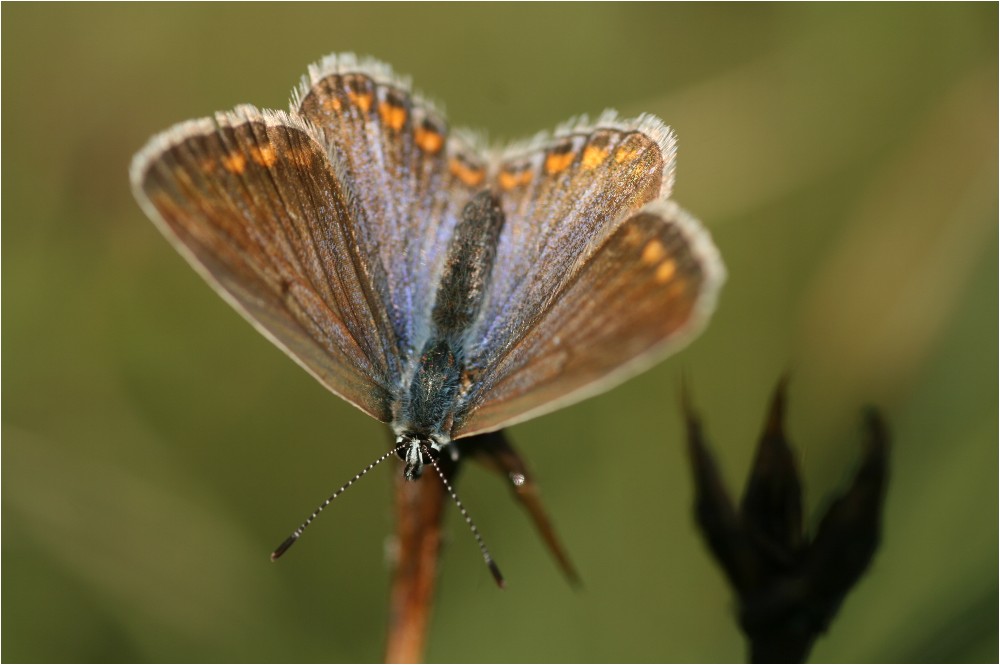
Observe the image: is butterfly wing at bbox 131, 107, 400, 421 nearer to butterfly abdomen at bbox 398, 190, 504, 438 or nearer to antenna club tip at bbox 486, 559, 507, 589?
butterfly abdomen at bbox 398, 190, 504, 438

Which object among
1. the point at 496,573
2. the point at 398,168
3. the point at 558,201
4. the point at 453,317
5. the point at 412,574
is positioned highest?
the point at 398,168

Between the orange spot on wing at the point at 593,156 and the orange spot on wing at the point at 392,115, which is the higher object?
the orange spot on wing at the point at 392,115

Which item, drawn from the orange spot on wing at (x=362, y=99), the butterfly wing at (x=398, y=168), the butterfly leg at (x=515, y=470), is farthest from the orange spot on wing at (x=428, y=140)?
the butterfly leg at (x=515, y=470)

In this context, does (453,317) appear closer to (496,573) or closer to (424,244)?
(424,244)

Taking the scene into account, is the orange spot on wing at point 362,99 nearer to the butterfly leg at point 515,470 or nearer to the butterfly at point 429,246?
the butterfly at point 429,246

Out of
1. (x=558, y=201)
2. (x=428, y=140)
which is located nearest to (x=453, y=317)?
(x=558, y=201)

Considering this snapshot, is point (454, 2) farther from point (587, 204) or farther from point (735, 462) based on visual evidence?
point (735, 462)

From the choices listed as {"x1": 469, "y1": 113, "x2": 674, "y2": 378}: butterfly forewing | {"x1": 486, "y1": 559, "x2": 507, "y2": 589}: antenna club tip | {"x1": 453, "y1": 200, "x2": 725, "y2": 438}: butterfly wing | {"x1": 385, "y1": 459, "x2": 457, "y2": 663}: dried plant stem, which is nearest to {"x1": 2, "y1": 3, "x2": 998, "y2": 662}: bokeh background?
{"x1": 486, "y1": 559, "x2": 507, "y2": 589}: antenna club tip
